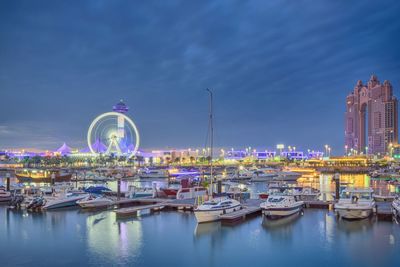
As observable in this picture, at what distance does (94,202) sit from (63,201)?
10.4 feet

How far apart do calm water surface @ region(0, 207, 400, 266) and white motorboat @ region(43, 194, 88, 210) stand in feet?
11.2

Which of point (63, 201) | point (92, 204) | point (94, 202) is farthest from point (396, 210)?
point (63, 201)

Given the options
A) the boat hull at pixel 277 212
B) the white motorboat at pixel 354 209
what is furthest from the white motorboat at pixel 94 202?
the white motorboat at pixel 354 209

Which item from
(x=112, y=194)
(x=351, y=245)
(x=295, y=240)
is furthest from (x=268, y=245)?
(x=112, y=194)

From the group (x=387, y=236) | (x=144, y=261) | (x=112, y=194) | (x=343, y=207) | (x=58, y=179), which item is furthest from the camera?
(x=58, y=179)

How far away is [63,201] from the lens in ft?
131

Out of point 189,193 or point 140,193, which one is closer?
point 189,193

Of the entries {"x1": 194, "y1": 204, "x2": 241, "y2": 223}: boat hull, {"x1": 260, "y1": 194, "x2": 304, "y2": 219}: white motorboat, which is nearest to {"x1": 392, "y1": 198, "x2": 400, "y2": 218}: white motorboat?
{"x1": 260, "y1": 194, "x2": 304, "y2": 219}: white motorboat

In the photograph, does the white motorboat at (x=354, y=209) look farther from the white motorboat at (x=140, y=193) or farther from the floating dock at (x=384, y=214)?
the white motorboat at (x=140, y=193)

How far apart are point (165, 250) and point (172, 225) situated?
700 cm

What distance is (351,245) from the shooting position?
2527 centimetres

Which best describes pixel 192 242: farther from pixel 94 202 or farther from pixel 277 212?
pixel 94 202

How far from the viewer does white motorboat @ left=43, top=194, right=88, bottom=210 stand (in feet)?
128

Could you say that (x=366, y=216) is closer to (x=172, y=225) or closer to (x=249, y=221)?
(x=249, y=221)
